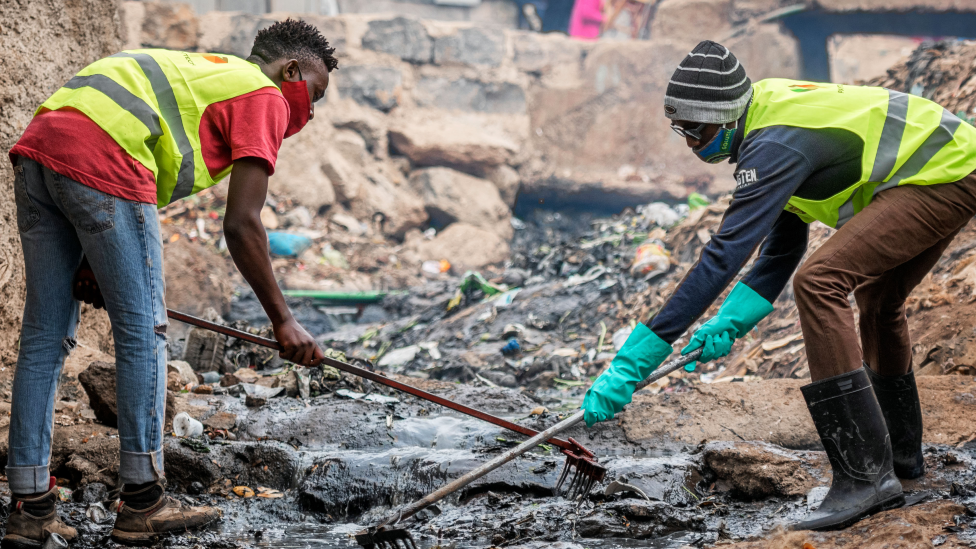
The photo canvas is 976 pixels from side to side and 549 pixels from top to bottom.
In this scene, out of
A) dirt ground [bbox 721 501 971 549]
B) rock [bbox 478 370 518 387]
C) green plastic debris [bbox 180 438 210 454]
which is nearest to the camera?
dirt ground [bbox 721 501 971 549]

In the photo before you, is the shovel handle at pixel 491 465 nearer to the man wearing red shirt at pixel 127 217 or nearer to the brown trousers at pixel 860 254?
the brown trousers at pixel 860 254

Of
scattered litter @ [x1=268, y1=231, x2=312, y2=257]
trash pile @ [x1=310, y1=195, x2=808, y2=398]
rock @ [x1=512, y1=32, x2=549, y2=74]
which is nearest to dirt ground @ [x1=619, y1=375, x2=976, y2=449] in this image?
trash pile @ [x1=310, y1=195, x2=808, y2=398]

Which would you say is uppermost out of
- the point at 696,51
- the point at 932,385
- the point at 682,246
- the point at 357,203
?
the point at 696,51

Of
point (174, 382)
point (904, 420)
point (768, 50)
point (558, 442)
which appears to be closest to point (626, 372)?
point (558, 442)

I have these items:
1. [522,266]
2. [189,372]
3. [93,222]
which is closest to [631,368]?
[93,222]

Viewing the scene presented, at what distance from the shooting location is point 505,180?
43.5 feet

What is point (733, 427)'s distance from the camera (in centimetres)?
317

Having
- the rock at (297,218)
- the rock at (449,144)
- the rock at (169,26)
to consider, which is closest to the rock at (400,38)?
the rock at (449,144)

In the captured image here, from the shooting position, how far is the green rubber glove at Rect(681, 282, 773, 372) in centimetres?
235

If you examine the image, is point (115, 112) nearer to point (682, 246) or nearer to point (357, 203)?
point (682, 246)

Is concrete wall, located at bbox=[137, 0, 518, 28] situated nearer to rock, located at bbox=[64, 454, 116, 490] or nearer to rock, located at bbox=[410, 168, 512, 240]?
rock, located at bbox=[410, 168, 512, 240]

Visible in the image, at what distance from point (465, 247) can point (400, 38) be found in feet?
13.2

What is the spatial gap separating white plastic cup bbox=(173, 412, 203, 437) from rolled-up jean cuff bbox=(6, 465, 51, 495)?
94cm

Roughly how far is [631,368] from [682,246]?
221 inches
